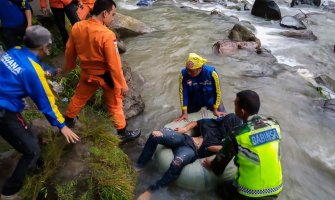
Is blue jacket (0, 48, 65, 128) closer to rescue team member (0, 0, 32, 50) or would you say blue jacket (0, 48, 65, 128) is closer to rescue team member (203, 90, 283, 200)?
rescue team member (203, 90, 283, 200)

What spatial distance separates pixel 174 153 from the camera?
491 centimetres

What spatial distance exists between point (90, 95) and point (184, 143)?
4.77 feet

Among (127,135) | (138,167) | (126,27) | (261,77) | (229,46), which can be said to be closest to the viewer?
(138,167)

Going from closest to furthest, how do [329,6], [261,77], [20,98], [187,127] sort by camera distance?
[20,98], [187,127], [261,77], [329,6]

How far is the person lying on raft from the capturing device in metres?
4.65

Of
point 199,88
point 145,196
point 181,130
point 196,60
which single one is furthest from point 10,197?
point 199,88

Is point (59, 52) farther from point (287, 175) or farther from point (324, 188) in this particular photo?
point (324, 188)

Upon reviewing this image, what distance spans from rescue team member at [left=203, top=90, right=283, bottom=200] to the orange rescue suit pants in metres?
1.73

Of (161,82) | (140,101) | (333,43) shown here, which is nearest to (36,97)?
(140,101)

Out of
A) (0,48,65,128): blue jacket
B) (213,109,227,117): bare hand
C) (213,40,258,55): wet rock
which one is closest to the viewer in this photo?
(0,48,65,128): blue jacket

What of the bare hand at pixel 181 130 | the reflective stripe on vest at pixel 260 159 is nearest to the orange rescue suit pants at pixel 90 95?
the bare hand at pixel 181 130

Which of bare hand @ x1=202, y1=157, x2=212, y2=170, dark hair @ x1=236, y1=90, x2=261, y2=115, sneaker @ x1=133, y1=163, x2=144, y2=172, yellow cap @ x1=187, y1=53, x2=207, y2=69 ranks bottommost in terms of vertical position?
sneaker @ x1=133, y1=163, x2=144, y2=172

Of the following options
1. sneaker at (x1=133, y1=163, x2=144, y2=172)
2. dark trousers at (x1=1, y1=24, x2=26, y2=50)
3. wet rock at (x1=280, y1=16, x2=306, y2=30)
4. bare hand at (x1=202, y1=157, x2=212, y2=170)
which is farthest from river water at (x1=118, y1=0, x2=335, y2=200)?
dark trousers at (x1=1, y1=24, x2=26, y2=50)

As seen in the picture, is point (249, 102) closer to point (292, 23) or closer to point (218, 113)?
point (218, 113)
